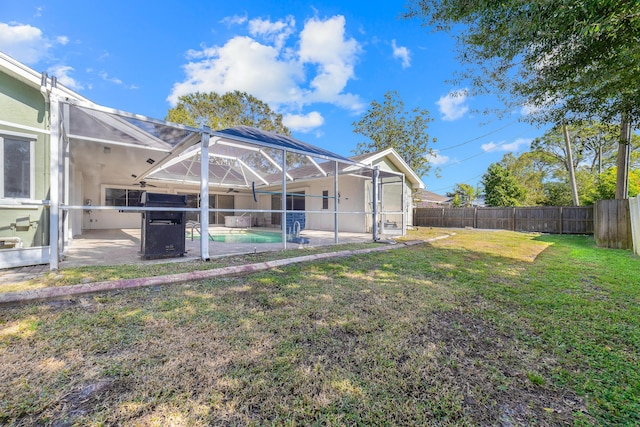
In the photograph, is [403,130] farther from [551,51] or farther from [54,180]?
[54,180]

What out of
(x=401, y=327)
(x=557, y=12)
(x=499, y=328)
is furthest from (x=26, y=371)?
(x=557, y=12)

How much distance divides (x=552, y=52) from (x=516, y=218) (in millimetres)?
12003

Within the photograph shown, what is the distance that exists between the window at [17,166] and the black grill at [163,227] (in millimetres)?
1711

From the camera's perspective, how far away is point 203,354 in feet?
6.27

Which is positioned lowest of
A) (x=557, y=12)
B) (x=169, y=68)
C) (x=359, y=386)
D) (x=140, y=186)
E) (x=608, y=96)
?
(x=359, y=386)

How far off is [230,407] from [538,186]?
3172 centimetres

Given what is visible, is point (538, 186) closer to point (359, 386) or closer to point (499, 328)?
point (499, 328)

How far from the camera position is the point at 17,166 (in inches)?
173

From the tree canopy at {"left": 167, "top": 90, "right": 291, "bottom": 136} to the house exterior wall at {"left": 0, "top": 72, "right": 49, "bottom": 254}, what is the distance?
14.4 meters

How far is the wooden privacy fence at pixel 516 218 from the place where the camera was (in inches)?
488

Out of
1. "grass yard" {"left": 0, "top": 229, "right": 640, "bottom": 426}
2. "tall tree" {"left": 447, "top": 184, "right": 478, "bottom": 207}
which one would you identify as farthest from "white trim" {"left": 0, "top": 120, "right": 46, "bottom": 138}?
"tall tree" {"left": 447, "top": 184, "right": 478, "bottom": 207}

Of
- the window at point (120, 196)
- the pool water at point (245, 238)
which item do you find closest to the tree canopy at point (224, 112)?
the window at point (120, 196)

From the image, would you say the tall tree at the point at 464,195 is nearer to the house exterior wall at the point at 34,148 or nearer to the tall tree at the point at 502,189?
the tall tree at the point at 502,189

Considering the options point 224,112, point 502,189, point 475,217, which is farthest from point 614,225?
point 224,112
